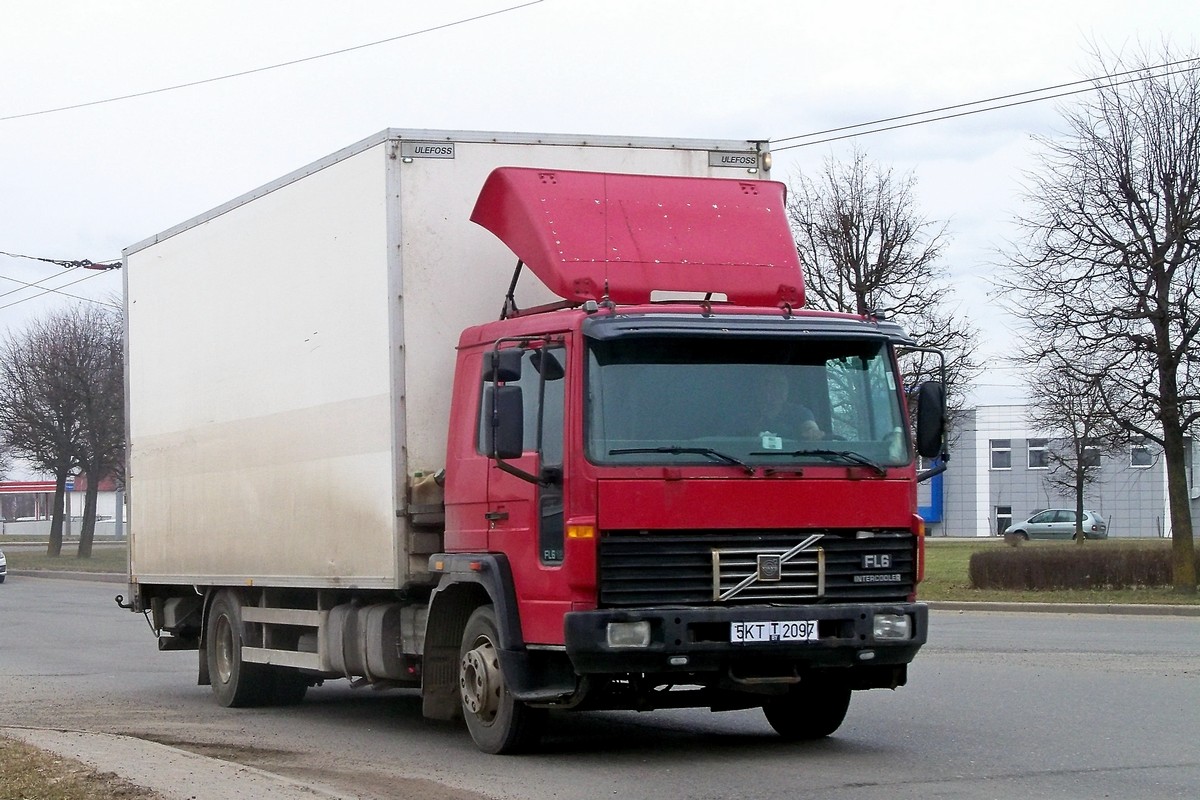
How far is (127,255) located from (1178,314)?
17581 millimetres

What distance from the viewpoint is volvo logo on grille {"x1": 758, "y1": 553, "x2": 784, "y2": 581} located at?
28.3 feet

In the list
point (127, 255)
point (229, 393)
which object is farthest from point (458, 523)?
point (127, 255)

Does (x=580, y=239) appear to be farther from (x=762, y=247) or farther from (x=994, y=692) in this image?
(x=994, y=692)

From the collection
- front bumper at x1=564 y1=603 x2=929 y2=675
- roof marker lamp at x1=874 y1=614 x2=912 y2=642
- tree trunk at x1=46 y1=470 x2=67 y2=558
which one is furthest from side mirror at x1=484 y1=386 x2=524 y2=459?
tree trunk at x1=46 y1=470 x2=67 y2=558

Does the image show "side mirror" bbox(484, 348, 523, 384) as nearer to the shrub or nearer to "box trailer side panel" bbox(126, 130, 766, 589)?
"box trailer side panel" bbox(126, 130, 766, 589)

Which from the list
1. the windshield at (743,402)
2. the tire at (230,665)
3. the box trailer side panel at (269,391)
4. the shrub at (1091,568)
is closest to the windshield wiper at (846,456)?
the windshield at (743,402)

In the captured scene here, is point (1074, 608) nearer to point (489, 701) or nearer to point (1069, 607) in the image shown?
point (1069, 607)

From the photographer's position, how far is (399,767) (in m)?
9.27

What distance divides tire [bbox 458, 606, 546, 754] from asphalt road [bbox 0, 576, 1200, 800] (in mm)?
133

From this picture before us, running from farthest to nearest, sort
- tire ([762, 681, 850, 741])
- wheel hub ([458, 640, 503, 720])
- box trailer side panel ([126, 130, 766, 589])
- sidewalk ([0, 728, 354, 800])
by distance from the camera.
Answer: box trailer side panel ([126, 130, 766, 589]) → tire ([762, 681, 850, 741]) → wheel hub ([458, 640, 503, 720]) → sidewalk ([0, 728, 354, 800])

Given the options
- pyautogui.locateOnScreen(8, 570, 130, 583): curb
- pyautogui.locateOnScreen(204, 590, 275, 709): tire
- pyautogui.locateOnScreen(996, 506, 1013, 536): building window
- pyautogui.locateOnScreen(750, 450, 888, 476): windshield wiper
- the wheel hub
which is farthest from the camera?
pyautogui.locateOnScreen(996, 506, 1013, 536): building window

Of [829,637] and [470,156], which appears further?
[470,156]

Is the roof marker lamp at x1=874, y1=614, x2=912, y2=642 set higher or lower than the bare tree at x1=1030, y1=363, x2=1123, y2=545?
lower

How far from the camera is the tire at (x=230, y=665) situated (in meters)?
13.0
